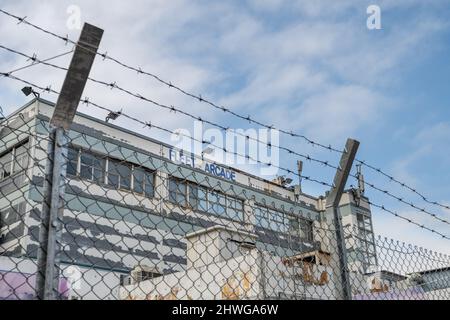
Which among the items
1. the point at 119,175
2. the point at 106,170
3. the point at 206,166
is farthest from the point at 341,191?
the point at 206,166

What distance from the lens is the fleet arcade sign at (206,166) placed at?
85.6 feet

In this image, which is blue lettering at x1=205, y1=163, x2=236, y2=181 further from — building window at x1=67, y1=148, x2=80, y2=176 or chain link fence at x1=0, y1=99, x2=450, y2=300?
building window at x1=67, y1=148, x2=80, y2=176

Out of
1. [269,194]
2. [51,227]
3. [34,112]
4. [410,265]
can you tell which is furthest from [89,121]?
[51,227]

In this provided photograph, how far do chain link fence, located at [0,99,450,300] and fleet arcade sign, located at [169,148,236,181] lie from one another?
0.10 meters

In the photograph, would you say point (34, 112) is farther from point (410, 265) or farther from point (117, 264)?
point (410, 265)

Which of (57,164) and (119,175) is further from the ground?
(119,175)

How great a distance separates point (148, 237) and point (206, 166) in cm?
1228

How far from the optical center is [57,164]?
3264mm

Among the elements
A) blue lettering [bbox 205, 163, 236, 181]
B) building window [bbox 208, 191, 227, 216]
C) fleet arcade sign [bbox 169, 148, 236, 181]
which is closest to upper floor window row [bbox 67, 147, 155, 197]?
building window [bbox 208, 191, 227, 216]

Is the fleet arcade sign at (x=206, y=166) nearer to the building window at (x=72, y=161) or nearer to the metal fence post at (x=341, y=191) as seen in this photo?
the building window at (x=72, y=161)

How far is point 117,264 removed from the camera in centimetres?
2248

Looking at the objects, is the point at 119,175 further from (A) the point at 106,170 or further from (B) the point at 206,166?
(B) the point at 206,166
